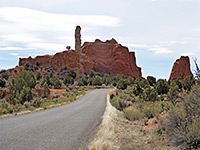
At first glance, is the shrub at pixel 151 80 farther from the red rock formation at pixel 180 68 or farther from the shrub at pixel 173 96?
the red rock formation at pixel 180 68

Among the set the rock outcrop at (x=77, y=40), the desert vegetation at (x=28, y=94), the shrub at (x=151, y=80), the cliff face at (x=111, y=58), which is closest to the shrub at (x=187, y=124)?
the desert vegetation at (x=28, y=94)

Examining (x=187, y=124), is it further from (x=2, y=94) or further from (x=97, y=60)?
(x=97, y=60)

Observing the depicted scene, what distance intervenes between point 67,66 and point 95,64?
2750 cm

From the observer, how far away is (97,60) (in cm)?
15050

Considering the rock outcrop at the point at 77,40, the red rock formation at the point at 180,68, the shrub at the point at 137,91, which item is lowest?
the shrub at the point at 137,91

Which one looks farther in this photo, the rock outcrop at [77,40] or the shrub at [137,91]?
the rock outcrop at [77,40]

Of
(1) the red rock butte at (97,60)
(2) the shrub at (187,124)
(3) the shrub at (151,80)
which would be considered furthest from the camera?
(1) the red rock butte at (97,60)

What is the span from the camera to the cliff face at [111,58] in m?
145

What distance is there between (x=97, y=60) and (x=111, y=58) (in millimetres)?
11896

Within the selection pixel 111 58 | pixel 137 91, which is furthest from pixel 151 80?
pixel 111 58

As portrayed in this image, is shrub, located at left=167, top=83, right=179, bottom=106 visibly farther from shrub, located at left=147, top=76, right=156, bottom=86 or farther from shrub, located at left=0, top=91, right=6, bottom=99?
shrub, located at left=147, top=76, right=156, bottom=86

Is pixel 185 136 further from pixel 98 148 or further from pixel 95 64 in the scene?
pixel 95 64

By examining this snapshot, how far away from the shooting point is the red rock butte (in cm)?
11944

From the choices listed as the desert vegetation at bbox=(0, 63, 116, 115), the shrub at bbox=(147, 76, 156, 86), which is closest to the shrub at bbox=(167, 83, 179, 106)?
the desert vegetation at bbox=(0, 63, 116, 115)
